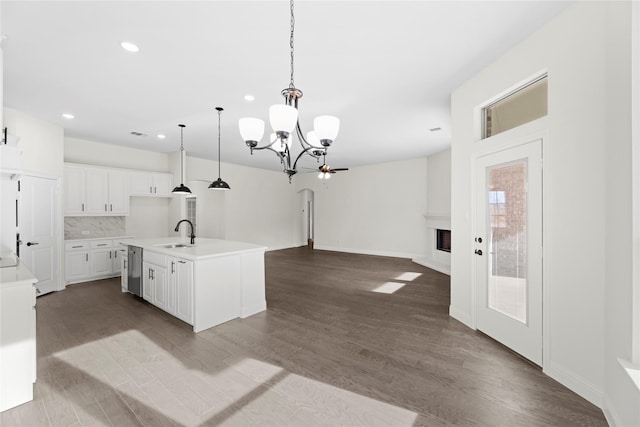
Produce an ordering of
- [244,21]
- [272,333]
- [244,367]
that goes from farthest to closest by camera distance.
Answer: [272,333]
[244,367]
[244,21]

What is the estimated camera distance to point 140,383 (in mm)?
2176

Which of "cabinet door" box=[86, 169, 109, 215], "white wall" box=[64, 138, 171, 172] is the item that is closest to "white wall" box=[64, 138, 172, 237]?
"white wall" box=[64, 138, 171, 172]

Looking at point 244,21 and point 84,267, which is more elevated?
point 244,21

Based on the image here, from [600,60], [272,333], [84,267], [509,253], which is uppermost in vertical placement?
[600,60]

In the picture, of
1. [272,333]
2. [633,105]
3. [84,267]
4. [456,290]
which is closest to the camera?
[633,105]

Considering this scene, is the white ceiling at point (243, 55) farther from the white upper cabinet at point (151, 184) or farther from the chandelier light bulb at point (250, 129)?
the white upper cabinet at point (151, 184)

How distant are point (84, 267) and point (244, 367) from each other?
480 centimetres

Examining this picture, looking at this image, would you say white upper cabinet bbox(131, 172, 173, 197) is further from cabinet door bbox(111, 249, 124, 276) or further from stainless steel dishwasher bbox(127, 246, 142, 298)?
stainless steel dishwasher bbox(127, 246, 142, 298)

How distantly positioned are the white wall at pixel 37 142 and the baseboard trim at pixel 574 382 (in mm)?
7067

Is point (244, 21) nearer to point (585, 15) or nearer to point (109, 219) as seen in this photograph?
point (585, 15)

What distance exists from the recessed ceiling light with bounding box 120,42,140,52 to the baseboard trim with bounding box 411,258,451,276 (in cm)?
632

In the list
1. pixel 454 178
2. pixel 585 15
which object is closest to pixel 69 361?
pixel 454 178

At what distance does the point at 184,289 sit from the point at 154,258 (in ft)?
2.95

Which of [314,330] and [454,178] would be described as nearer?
[314,330]
